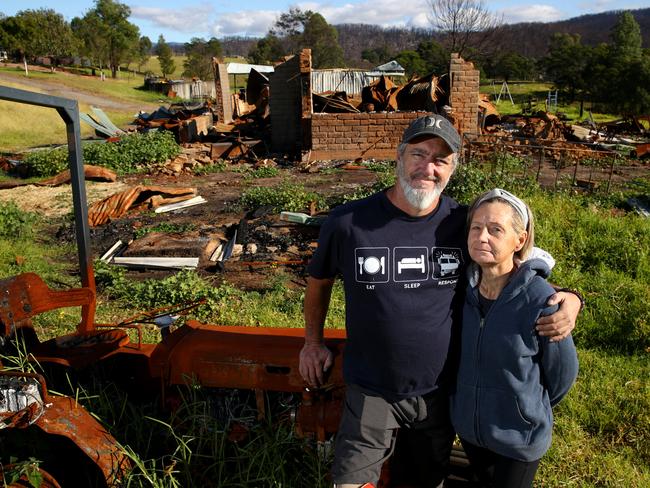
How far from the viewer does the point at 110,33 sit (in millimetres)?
61656

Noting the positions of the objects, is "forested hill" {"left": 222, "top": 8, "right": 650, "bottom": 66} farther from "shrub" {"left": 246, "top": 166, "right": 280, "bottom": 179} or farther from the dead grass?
the dead grass

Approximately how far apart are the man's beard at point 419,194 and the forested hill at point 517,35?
110043mm

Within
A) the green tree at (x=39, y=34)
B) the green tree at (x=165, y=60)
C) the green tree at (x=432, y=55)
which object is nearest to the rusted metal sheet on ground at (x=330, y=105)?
the green tree at (x=432, y=55)

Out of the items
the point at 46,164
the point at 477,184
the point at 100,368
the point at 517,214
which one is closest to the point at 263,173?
the point at 46,164

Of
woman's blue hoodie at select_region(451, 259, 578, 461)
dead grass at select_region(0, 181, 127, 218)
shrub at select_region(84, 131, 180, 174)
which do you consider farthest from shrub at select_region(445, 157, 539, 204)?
shrub at select_region(84, 131, 180, 174)

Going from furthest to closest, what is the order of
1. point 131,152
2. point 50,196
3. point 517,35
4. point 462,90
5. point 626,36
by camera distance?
Result: point 517,35, point 626,36, point 462,90, point 131,152, point 50,196

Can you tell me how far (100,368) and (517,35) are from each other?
142 metres

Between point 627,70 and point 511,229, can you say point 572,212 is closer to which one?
point 511,229

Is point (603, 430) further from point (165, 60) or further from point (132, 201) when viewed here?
point (165, 60)

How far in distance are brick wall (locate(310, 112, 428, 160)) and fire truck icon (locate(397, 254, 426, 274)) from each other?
12966 mm

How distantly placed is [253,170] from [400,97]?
16.5ft

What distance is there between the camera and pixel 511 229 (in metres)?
2.13

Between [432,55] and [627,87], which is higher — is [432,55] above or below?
above

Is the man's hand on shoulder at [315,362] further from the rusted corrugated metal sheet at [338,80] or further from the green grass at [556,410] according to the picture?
the rusted corrugated metal sheet at [338,80]
